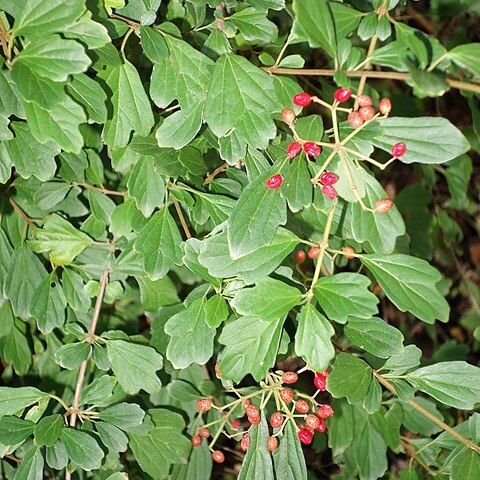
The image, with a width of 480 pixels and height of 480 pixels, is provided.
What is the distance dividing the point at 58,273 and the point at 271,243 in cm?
56

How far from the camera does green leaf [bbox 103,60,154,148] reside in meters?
1.06

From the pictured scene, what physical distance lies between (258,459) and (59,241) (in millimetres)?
531

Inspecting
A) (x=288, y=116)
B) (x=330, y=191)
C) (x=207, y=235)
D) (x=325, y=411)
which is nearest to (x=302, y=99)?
(x=288, y=116)

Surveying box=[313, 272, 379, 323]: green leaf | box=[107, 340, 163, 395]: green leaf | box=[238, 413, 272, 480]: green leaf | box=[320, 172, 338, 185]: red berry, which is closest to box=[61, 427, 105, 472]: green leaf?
box=[107, 340, 163, 395]: green leaf

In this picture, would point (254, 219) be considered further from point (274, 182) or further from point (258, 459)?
point (258, 459)

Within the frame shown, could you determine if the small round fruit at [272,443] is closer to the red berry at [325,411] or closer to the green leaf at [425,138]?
the red berry at [325,411]

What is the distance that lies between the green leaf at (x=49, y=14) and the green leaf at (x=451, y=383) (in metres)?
0.75

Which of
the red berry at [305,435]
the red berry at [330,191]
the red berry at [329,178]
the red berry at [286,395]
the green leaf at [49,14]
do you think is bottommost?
the red berry at [305,435]

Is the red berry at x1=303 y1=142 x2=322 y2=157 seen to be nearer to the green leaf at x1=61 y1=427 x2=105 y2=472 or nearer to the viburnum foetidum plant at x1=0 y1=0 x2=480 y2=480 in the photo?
the viburnum foetidum plant at x1=0 y1=0 x2=480 y2=480

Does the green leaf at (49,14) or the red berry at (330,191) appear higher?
the green leaf at (49,14)

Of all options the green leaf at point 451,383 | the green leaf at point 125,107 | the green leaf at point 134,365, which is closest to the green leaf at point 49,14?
the green leaf at point 125,107

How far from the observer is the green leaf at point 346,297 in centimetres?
90

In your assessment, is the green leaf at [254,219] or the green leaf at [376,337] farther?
the green leaf at [376,337]

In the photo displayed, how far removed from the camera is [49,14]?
88cm
